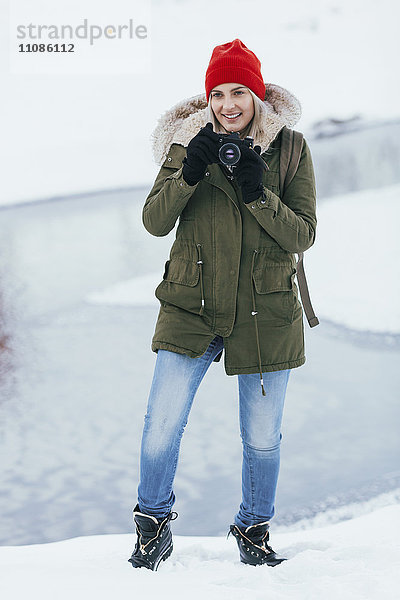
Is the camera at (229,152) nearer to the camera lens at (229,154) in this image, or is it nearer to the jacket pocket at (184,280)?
the camera lens at (229,154)

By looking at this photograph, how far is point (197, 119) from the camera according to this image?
127cm

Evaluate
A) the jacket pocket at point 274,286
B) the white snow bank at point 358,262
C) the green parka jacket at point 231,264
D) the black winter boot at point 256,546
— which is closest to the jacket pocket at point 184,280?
the green parka jacket at point 231,264

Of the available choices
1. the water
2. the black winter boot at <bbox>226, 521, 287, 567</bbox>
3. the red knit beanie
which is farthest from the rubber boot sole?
the red knit beanie

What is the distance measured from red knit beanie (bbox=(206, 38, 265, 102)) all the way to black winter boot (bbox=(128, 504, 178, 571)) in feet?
2.82

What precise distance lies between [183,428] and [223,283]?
0.30 meters

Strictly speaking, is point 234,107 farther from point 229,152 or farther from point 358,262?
point 358,262

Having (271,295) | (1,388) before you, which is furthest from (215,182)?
(1,388)

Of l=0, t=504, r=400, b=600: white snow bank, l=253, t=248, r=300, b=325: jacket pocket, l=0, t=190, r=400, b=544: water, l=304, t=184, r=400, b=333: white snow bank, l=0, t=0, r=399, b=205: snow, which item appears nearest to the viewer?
l=0, t=504, r=400, b=600: white snow bank

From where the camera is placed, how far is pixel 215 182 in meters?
1.21

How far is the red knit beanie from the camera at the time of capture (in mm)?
1243

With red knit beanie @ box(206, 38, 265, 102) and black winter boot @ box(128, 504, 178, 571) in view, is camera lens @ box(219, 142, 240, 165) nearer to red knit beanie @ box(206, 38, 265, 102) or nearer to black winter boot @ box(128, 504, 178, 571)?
red knit beanie @ box(206, 38, 265, 102)

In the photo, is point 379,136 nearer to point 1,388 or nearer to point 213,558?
point 1,388

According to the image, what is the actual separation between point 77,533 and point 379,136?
7.79 meters

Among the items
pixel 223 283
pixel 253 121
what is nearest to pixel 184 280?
pixel 223 283
